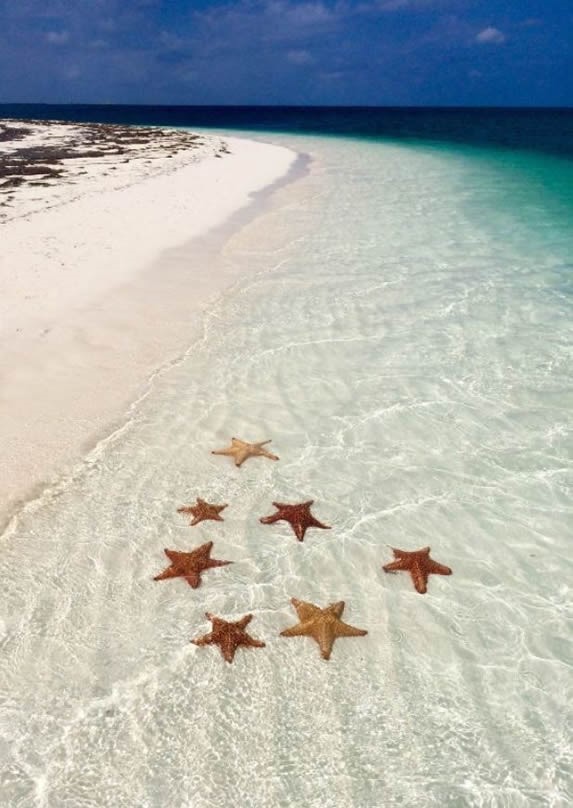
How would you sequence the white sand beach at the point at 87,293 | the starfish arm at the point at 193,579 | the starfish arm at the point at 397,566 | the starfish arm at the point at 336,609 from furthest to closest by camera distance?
the white sand beach at the point at 87,293 → the starfish arm at the point at 397,566 → the starfish arm at the point at 193,579 → the starfish arm at the point at 336,609

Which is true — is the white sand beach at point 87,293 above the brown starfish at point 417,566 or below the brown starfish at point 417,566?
above

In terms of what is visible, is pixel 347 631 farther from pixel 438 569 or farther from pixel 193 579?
pixel 193 579

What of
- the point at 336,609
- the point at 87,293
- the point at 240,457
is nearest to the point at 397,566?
the point at 336,609

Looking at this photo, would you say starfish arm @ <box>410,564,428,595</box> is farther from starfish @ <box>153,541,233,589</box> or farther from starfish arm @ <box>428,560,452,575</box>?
starfish @ <box>153,541,233,589</box>

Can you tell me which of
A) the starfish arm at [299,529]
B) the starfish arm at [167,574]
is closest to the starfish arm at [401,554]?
the starfish arm at [299,529]

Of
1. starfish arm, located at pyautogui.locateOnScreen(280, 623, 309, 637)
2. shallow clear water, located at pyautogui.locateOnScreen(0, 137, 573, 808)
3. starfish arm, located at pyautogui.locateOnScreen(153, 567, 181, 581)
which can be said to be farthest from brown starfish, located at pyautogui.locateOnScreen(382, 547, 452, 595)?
starfish arm, located at pyautogui.locateOnScreen(153, 567, 181, 581)

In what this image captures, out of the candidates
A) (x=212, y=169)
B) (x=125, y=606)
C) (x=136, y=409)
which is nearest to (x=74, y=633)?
(x=125, y=606)

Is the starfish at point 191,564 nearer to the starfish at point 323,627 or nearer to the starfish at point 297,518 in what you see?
the starfish at point 297,518

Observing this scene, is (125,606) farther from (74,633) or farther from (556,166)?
(556,166)
